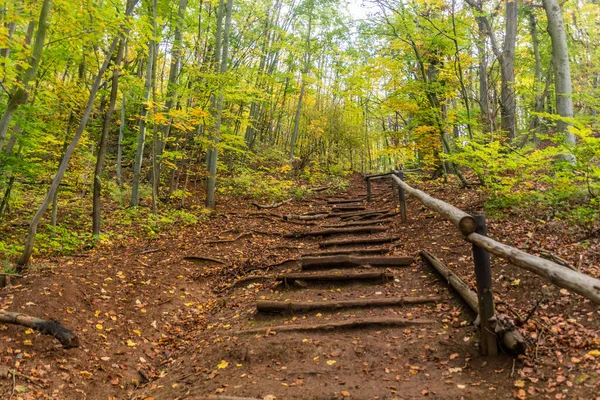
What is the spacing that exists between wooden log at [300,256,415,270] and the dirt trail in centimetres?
4

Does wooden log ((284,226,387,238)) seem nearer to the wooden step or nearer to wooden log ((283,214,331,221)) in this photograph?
wooden log ((283,214,331,221))

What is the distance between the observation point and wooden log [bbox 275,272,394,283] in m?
5.16

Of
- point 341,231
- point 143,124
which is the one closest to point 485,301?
point 341,231

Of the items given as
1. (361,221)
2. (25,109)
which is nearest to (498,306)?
(361,221)

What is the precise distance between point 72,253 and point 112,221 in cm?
221

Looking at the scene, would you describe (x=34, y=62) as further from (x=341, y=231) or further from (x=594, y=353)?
(x=594, y=353)

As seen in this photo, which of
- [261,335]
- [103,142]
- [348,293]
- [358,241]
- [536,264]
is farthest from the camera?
[103,142]

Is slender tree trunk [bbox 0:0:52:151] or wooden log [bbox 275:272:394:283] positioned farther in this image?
wooden log [bbox 275:272:394:283]

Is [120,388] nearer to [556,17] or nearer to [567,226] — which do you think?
[567,226]

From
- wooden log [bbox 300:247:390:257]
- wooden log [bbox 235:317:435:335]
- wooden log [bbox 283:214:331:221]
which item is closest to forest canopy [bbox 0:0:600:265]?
wooden log [bbox 300:247:390:257]

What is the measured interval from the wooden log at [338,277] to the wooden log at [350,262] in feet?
1.51

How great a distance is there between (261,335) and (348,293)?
1.45m

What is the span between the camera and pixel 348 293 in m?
4.95

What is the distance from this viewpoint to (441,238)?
243 inches
